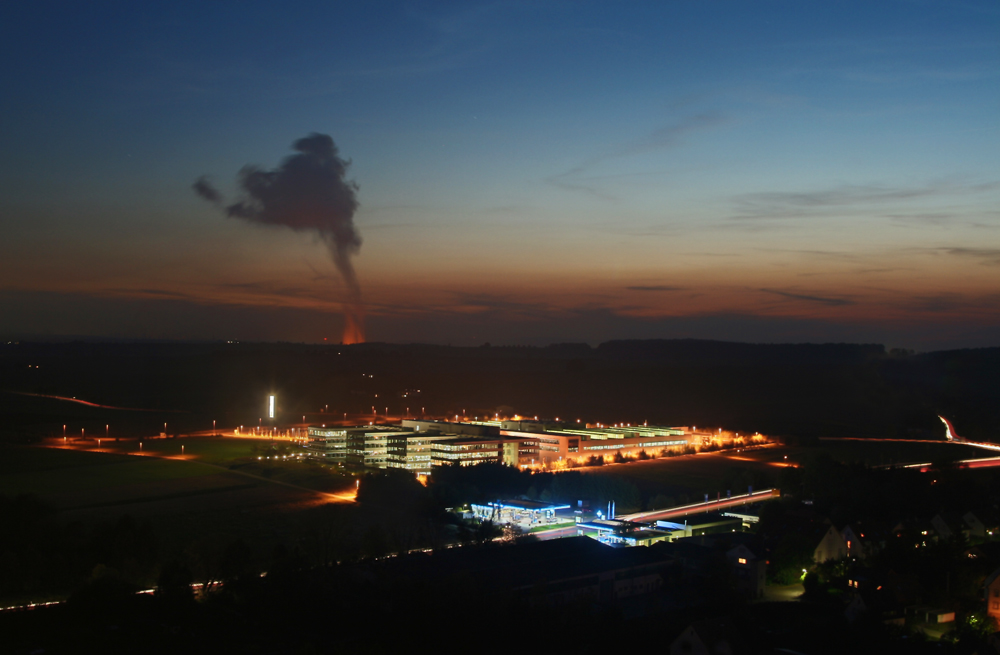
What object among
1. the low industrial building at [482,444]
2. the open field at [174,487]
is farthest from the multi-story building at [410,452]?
the open field at [174,487]

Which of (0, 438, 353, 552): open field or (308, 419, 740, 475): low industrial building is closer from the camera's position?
(0, 438, 353, 552): open field

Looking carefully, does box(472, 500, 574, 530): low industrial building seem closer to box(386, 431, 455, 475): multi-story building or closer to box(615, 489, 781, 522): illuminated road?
box(615, 489, 781, 522): illuminated road

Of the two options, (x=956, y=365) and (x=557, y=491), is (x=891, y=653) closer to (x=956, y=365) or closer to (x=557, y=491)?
(x=557, y=491)

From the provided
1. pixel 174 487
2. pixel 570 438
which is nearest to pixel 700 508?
pixel 570 438

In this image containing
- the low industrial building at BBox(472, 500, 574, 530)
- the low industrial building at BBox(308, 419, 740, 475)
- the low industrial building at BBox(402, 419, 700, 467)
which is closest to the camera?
the low industrial building at BBox(472, 500, 574, 530)

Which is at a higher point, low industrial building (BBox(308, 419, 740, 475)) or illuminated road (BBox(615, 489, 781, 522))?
low industrial building (BBox(308, 419, 740, 475))

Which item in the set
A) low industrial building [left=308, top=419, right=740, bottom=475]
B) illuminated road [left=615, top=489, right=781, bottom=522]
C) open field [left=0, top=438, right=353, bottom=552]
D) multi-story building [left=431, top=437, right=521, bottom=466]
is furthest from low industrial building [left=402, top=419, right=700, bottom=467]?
illuminated road [left=615, top=489, right=781, bottom=522]

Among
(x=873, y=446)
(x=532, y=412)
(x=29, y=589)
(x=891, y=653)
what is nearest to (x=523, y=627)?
(x=891, y=653)

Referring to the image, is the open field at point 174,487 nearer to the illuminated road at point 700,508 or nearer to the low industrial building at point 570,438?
the illuminated road at point 700,508
